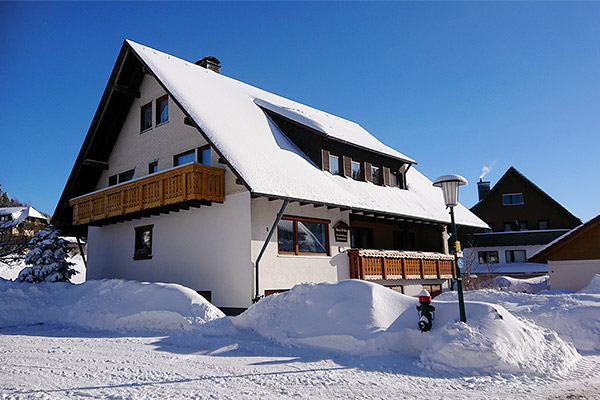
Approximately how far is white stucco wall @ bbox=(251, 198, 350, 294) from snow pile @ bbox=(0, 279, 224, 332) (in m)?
3.16

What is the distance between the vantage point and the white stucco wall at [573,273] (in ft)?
59.7

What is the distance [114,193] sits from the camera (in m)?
18.4

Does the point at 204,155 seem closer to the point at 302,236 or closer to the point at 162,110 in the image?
the point at 162,110

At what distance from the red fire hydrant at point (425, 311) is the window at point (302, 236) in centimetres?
809

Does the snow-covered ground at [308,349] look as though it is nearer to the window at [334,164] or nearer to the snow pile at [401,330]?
the snow pile at [401,330]

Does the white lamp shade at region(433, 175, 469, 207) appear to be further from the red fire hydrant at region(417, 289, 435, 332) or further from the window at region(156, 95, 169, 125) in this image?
the window at region(156, 95, 169, 125)

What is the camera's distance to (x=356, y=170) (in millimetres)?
20641

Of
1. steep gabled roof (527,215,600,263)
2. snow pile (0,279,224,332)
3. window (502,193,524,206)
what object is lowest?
snow pile (0,279,224,332)

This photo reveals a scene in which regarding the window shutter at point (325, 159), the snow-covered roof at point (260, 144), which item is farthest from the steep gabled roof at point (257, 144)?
the window shutter at point (325, 159)

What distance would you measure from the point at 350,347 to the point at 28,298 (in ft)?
38.3

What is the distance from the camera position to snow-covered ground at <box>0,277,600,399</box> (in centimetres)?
622

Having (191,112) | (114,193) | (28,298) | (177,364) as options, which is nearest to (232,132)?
(191,112)

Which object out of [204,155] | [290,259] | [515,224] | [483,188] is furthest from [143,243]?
[483,188]

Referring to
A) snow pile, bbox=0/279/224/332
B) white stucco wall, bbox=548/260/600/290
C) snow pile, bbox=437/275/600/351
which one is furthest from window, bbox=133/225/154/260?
white stucco wall, bbox=548/260/600/290
